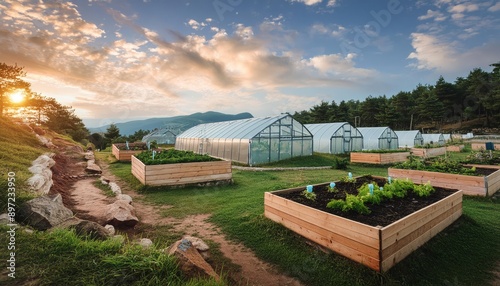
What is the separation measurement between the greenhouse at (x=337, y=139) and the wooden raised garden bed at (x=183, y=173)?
14.3 m

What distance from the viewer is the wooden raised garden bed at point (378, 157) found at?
631 inches

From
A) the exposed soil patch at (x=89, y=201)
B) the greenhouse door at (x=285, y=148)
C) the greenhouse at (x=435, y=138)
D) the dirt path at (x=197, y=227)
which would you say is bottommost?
the dirt path at (x=197, y=227)

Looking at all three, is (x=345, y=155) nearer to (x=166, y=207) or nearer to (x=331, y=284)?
(x=166, y=207)

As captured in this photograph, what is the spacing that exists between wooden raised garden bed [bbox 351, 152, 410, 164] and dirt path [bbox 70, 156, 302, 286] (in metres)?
14.0

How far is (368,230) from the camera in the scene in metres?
3.45

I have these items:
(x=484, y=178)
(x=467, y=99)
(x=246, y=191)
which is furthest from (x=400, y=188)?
(x=467, y=99)

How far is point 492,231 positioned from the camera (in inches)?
200

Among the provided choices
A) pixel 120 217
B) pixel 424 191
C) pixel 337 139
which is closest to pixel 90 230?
pixel 120 217

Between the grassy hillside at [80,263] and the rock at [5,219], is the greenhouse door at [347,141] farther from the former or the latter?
the rock at [5,219]

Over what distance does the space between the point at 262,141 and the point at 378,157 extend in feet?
26.1

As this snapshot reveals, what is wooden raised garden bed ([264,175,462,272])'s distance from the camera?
3.42 metres

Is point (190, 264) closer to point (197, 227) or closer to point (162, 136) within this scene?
point (197, 227)

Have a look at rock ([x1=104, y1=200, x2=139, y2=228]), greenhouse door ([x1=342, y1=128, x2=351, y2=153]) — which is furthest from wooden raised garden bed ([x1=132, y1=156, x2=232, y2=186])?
greenhouse door ([x1=342, y1=128, x2=351, y2=153])

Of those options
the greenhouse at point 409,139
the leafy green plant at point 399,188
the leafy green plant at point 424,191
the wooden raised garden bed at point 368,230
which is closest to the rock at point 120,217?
the wooden raised garden bed at point 368,230
